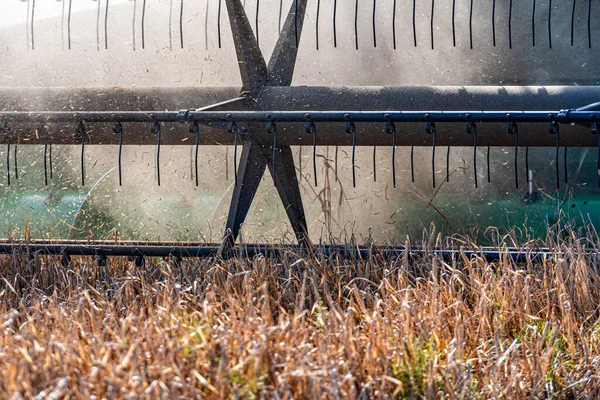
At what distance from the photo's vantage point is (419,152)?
631 centimetres

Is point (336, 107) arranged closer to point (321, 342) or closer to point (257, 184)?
point (257, 184)

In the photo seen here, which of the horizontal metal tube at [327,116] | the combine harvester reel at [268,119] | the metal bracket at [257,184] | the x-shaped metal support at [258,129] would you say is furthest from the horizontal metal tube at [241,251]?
the horizontal metal tube at [327,116]

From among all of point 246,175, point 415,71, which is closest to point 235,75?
point 415,71

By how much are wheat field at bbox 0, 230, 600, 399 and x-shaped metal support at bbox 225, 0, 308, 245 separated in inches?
29.0

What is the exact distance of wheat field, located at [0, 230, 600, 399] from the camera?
5.55 feet

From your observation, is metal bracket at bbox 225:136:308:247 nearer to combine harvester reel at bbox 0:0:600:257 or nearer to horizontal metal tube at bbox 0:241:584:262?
combine harvester reel at bbox 0:0:600:257

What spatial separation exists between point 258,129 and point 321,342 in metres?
1.91

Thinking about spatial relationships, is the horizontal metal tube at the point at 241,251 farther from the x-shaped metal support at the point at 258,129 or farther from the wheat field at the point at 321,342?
the x-shaped metal support at the point at 258,129

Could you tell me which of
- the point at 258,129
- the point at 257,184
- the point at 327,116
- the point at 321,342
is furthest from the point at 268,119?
the point at 321,342

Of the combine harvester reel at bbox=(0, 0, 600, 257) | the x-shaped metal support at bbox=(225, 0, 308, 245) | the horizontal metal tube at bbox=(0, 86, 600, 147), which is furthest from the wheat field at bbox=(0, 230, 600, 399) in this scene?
the horizontal metal tube at bbox=(0, 86, 600, 147)

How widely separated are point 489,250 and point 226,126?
4.06ft

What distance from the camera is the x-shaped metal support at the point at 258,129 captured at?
3.57 meters

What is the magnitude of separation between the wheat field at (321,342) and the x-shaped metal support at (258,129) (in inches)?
29.0

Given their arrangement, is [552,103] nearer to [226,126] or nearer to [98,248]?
[226,126]
